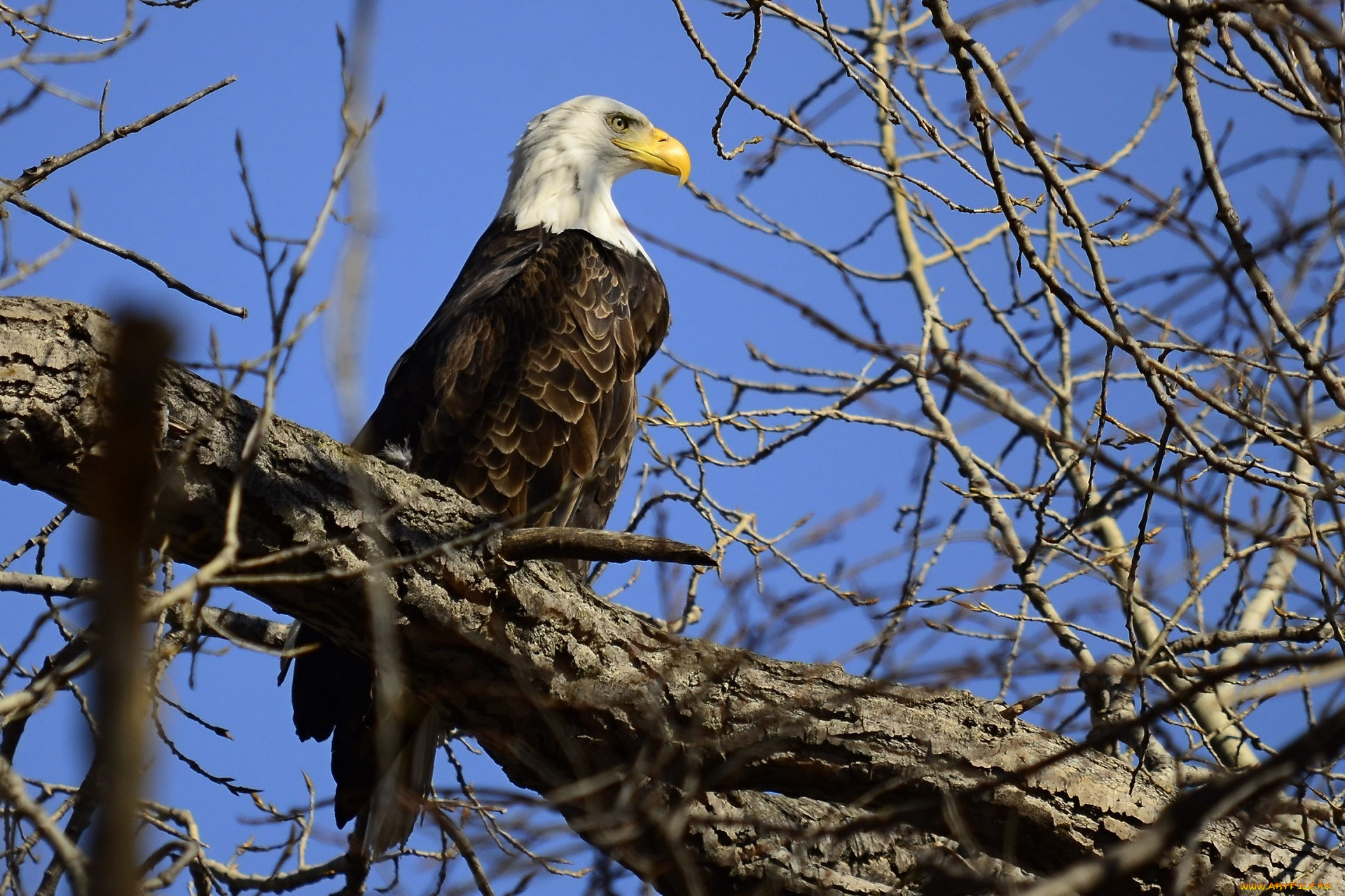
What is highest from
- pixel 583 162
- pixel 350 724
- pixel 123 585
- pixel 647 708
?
pixel 583 162

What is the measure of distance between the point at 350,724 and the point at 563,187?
2.82 m

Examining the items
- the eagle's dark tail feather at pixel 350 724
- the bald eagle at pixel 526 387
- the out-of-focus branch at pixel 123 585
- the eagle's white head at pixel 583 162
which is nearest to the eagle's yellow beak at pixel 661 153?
the eagle's white head at pixel 583 162

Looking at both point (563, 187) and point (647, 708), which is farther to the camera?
point (563, 187)

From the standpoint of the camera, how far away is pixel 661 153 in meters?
5.57

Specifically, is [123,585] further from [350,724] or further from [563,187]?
[563,187]

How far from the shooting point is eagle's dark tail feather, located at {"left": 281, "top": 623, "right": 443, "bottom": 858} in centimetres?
344

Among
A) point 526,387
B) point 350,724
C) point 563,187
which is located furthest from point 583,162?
point 350,724

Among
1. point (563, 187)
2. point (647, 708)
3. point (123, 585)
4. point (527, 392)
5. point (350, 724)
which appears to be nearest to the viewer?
point (123, 585)

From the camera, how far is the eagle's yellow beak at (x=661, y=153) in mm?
5566

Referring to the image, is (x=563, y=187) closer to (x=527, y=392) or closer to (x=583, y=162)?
(x=583, y=162)

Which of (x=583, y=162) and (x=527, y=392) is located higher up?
(x=583, y=162)

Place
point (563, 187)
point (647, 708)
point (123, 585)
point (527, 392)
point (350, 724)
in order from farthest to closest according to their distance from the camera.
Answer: point (563, 187) → point (527, 392) → point (350, 724) → point (647, 708) → point (123, 585)

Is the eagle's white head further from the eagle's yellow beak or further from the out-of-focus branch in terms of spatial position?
the out-of-focus branch

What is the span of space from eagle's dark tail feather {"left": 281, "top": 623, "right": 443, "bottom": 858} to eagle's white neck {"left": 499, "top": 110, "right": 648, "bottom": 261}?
2.33 metres
